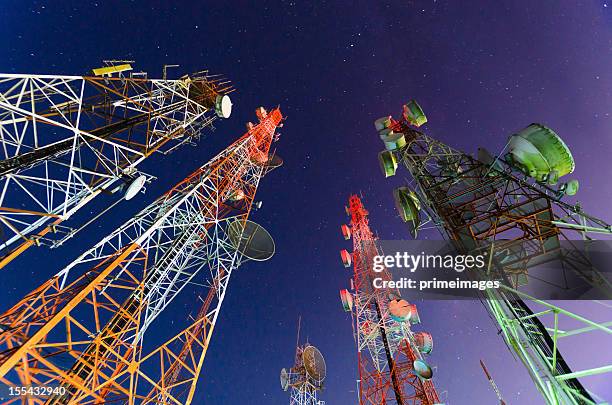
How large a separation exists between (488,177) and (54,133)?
23873 mm

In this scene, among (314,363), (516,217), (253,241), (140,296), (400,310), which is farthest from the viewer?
(314,363)

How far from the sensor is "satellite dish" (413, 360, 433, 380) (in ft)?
45.2

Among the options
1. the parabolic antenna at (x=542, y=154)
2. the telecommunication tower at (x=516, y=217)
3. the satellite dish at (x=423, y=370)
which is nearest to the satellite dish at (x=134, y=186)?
the telecommunication tower at (x=516, y=217)

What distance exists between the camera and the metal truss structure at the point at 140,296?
7.62 meters

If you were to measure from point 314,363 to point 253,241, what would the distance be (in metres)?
11.9

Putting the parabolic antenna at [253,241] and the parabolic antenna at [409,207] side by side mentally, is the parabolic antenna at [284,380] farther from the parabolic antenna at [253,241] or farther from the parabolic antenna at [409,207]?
the parabolic antenna at [409,207]

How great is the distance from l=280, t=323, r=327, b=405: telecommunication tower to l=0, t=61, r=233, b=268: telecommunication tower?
1698 cm

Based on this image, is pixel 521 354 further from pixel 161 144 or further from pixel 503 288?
pixel 161 144

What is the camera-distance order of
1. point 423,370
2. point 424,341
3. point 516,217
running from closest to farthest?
point 516,217 < point 423,370 < point 424,341

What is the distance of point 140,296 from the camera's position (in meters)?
11.2

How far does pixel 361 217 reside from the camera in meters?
23.6

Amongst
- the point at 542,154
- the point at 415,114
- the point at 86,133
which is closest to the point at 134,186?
the point at 86,133

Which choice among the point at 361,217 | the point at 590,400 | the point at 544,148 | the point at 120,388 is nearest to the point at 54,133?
the point at 120,388

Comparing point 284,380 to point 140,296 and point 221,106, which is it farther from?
point 221,106
